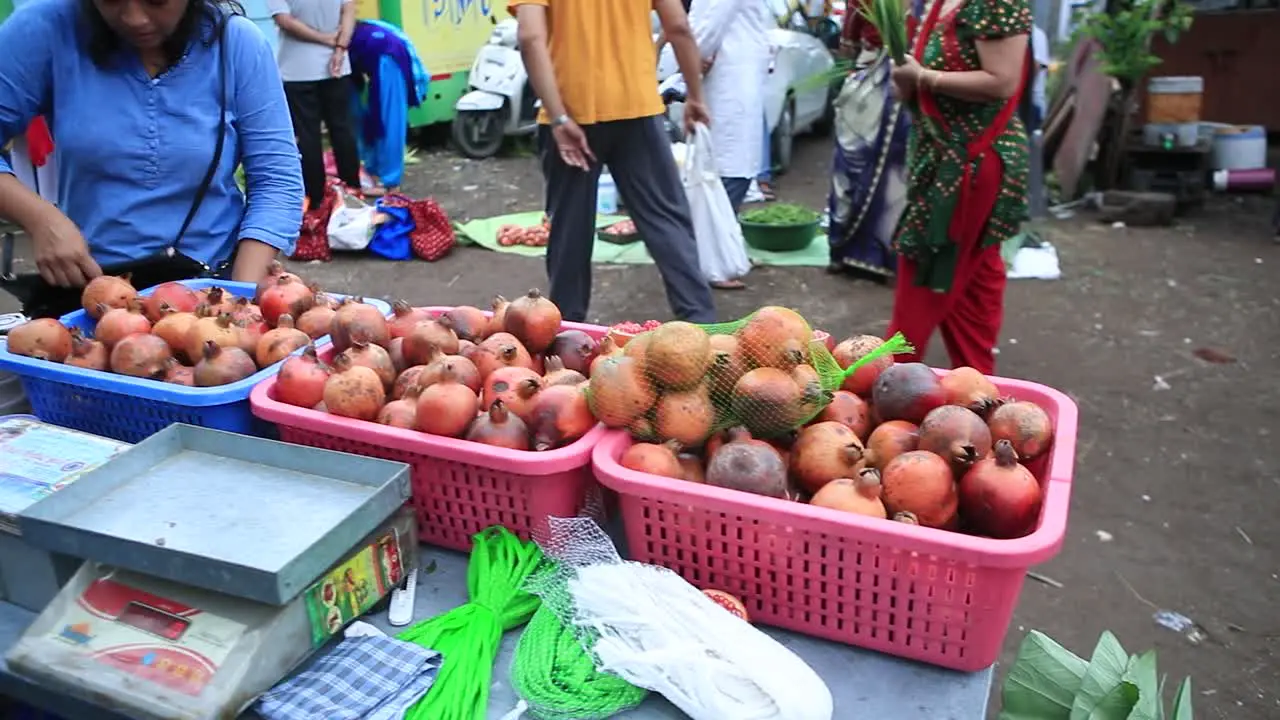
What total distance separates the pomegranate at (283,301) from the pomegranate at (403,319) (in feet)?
0.67

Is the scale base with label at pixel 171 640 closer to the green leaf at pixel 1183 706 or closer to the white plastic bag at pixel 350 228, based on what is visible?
the green leaf at pixel 1183 706

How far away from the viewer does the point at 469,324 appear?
1.91 meters

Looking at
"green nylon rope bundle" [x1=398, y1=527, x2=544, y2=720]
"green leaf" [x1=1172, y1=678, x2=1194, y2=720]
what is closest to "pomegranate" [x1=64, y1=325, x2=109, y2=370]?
"green nylon rope bundle" [x1=398, y1=527, x2=544, y2=720]

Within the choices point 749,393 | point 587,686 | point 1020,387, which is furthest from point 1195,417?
point 587,686

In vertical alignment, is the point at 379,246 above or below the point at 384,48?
below

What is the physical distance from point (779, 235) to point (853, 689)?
218 inches

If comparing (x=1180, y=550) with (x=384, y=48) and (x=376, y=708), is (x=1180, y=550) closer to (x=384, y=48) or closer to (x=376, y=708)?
(x=376, y=708)

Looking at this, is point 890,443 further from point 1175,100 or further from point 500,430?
point 1175,100

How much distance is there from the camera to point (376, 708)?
126 centimetres

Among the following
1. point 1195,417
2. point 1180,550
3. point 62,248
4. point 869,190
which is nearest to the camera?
point 62,248

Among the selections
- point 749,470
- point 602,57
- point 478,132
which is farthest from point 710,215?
point 478,132

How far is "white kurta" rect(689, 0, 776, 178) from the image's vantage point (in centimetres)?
541

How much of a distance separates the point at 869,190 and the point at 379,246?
3.51m

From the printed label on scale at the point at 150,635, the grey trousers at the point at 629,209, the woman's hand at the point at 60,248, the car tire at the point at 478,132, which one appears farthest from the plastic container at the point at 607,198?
the printed label on scale at the point at 150,635
